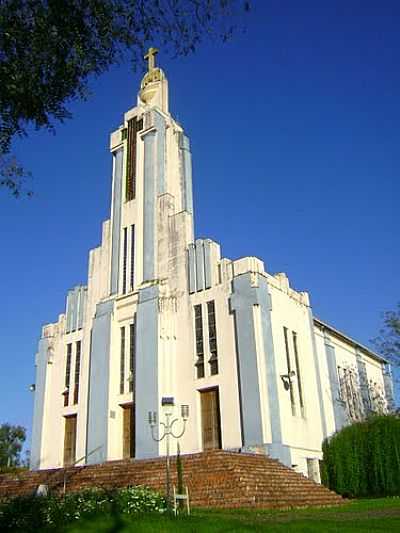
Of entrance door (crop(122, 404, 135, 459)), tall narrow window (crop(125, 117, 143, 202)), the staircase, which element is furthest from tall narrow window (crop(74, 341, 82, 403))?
tall narrow window (crop(125, 117, 143, 202))

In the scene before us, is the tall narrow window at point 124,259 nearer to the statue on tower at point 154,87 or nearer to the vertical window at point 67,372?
the vertical window at point 67,372

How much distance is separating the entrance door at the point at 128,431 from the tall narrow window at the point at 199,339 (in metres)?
3.89

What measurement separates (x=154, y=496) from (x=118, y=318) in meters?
14.9

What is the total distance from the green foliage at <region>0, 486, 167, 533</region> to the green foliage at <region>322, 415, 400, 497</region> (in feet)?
38.7

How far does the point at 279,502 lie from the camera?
15734 mm

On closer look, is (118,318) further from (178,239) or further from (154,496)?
(154,496)

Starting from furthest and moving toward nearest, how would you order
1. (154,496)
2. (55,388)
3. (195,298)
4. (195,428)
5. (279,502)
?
(55,388), (195,298), (195,428), (279,502), (154,496)

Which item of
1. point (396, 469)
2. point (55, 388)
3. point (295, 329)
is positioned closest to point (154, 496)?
point (396, 469)

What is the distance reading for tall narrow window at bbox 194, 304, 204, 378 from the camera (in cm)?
2467

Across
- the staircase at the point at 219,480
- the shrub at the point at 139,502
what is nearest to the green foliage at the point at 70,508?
the shrub at the point at 139,502

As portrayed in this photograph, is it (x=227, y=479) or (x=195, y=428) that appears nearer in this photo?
(x=227, y=479)

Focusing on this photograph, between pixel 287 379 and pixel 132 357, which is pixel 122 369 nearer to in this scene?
pixel 132 357

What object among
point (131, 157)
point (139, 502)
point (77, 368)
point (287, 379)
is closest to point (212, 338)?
point (287, 379)

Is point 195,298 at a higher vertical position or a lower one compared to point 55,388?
higher
